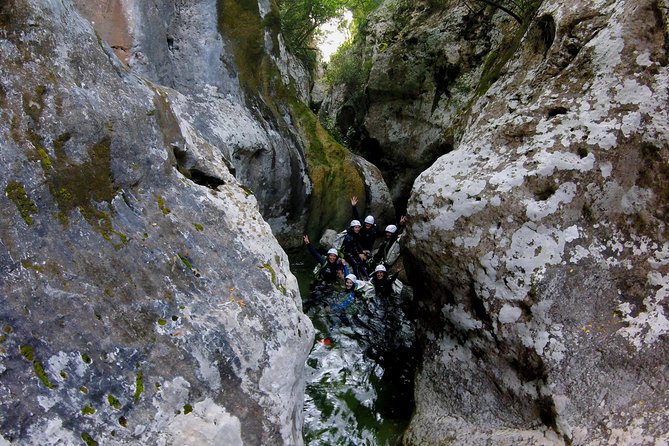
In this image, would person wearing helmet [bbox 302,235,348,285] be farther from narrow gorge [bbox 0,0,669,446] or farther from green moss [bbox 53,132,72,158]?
green moss [bbox 53,132,72,158]

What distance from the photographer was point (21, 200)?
3256 millimetres

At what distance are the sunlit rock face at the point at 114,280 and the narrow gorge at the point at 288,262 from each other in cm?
2


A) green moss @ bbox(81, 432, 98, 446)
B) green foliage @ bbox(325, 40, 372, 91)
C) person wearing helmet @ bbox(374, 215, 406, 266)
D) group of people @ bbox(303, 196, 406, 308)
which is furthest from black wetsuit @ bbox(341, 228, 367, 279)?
green foliage @ bbox(325, 40, 372, 91)

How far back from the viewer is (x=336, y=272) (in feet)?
34.3

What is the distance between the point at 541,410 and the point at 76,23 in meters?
5.75

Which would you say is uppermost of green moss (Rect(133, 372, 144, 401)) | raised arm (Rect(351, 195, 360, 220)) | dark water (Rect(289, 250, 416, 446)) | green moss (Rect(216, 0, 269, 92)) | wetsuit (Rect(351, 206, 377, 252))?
green moss (Rect(216, 0, 269, 92))

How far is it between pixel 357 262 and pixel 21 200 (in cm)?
862

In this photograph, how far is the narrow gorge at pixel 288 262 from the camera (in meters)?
3.27

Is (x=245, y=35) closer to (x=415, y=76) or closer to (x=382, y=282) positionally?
(x=382, y=282)

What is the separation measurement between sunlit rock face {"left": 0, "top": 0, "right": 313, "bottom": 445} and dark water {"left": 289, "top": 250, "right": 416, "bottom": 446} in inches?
68.1

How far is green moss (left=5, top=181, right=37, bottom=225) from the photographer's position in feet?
10.6

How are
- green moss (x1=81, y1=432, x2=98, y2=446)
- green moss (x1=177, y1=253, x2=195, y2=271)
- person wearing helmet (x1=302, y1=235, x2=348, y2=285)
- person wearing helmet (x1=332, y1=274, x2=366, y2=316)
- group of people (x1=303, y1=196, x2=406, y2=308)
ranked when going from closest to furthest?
green moss (x1=81, y1=432, x2=98, y2=446)
green moss (x1=177, y1=253, x2=195, y2=271)
person wearing helmet (x1=332, y1=274, x2=366, y2=316)
group of people (x1=303, y1=196, x2=406, y2=308)
person wearing helmet (x1=302, y1=235, x2=348, y2=285)

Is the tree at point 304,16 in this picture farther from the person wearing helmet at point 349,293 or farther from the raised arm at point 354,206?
the person wearing helmet at point 349,293

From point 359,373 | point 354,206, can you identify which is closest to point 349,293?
point 359,373
